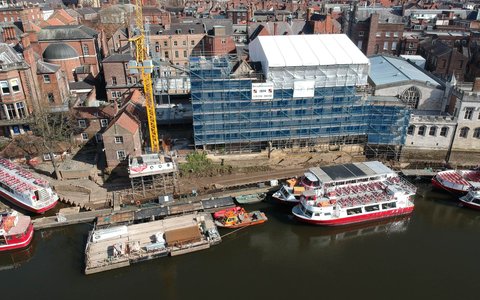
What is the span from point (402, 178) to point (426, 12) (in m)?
86.2

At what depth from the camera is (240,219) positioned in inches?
1614

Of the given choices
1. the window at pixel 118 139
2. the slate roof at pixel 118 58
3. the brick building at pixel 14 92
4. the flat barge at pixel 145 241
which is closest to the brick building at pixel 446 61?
the flat barge at pixel 145 241

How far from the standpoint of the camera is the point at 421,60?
71062 mm

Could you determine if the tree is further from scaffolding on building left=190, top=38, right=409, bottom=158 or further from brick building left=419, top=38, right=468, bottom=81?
brick building left=419, top=38, right=468, bottom=81

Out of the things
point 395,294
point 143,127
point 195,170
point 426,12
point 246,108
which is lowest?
point 395,294

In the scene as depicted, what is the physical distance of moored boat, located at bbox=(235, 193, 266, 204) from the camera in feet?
146

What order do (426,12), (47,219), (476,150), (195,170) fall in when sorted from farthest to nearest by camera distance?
(426,12) < (476,150) < (195,170) < (47,219)

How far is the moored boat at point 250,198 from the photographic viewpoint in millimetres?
44547

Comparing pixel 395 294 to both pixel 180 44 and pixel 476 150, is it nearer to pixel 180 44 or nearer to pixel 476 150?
pixel 476 150

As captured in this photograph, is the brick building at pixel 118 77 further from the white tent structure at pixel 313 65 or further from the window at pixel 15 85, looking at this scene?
the white tent structure at pixel 313 65

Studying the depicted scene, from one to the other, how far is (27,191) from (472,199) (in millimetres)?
52748

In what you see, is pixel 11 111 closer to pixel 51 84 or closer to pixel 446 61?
pixel 51 84

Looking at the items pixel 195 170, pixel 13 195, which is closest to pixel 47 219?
pixel 13 195

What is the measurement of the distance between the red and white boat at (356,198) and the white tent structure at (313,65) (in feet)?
39.3
